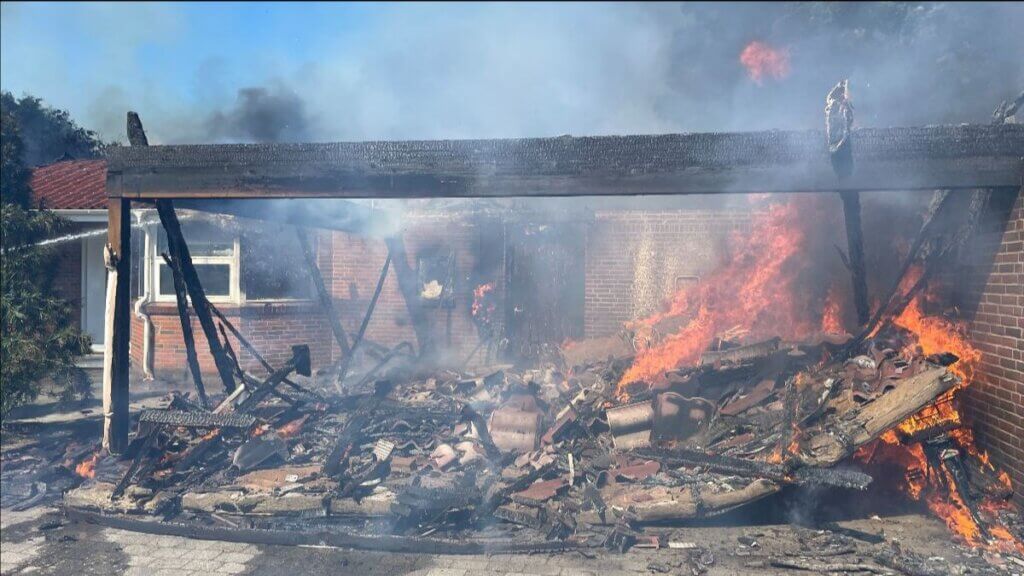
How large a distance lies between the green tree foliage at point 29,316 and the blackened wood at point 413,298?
5.54 m

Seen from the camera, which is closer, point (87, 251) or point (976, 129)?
point (976, 129)

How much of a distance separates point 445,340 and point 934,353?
28.3 ft

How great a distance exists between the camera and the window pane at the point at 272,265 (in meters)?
12.1

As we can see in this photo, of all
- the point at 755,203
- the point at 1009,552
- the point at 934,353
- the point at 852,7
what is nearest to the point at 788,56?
the point at 852,7

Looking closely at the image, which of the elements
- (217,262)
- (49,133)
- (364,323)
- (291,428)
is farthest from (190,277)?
(49,133)

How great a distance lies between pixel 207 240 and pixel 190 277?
212 inches

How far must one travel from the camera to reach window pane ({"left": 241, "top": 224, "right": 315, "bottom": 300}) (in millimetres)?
12109

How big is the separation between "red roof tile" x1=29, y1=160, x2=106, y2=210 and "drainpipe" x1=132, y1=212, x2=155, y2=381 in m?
1.19

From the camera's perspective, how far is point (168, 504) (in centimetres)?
607

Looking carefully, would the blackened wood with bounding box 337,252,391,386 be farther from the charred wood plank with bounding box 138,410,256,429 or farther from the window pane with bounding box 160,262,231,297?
the charred wood plank with bounding box 138,410,256,429

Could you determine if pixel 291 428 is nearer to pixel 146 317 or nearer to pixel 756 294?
pixel 146 317

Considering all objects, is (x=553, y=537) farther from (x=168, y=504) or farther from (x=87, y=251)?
(x=87, y=251)

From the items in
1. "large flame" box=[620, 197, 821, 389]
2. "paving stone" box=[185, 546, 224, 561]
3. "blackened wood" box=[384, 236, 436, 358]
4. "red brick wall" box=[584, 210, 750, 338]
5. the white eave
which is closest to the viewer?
"paving stone" box=[185, 546, 224, 561]

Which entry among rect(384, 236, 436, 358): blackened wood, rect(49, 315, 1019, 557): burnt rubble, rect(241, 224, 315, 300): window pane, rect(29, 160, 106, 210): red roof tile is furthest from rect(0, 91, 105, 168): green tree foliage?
rect(49, 315, 1019, 557): burnt rubble
